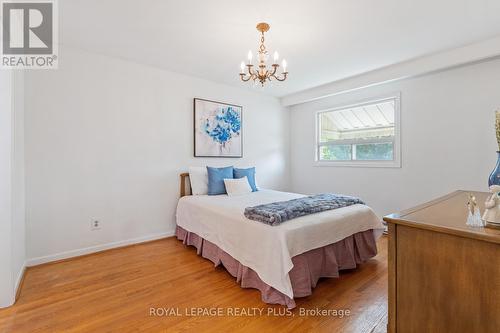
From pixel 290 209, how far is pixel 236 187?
1403 mm

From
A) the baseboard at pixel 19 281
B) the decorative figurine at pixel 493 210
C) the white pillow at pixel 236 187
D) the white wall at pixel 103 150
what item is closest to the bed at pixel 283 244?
the white pillow at pixel 236 187

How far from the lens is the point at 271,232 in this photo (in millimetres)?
1826

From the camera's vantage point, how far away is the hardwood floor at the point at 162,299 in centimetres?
158

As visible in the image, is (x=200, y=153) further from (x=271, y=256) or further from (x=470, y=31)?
(x=470, y=31)

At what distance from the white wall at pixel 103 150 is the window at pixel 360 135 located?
2.16 metres

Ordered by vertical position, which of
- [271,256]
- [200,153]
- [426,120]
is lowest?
[271,256]

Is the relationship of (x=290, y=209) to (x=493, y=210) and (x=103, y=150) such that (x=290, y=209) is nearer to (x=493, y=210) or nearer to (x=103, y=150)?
(x=493, y=210)

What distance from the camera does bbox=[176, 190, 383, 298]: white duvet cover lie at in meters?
1.75

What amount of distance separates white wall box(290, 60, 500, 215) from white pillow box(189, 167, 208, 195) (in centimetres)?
240

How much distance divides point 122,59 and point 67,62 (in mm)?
595

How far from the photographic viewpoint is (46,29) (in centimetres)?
228

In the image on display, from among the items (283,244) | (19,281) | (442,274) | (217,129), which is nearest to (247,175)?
(217,129)

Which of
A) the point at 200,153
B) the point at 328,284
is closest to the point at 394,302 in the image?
the point at 328,284

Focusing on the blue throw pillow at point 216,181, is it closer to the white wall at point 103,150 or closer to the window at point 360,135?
the white wall at point 103,150
